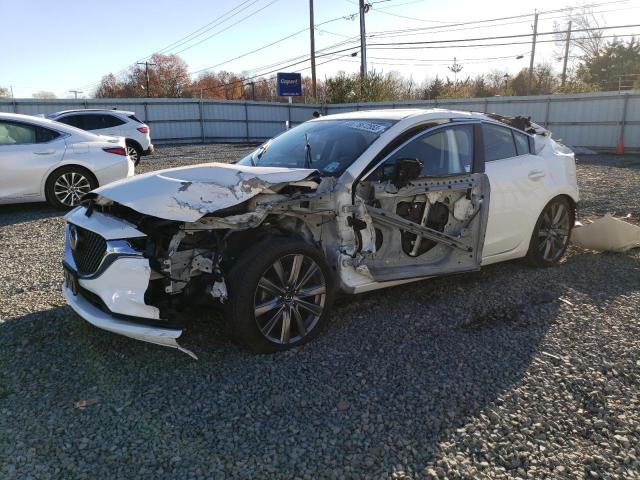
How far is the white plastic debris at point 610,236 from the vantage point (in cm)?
597

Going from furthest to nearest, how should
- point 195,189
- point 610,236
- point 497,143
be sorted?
point 610,236 < point 497,143 < point 195,189

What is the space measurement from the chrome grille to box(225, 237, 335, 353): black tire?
866 mm

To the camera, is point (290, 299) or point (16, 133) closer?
point (290, 299)

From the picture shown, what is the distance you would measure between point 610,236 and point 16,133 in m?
8.35

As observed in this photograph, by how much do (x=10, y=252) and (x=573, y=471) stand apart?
20.3ft

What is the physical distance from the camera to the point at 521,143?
5.18 meters

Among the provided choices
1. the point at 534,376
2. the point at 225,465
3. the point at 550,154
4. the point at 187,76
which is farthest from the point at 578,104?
the point at 187,76

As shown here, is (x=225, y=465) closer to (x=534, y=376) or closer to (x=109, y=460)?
(x=109, y=460)

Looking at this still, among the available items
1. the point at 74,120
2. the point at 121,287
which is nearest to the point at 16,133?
the point at 121,287

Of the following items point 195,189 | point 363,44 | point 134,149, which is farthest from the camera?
point 363,44

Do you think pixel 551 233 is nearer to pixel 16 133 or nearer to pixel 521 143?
pixel 521 143

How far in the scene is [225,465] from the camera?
8.17ft

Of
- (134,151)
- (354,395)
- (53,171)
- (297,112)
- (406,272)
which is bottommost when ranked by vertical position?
(354,395)

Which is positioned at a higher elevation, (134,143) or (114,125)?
(114,125)
